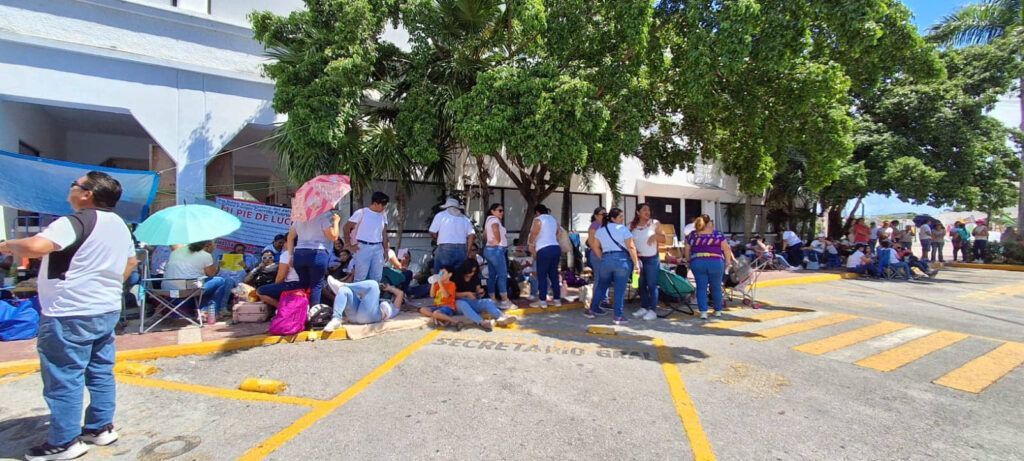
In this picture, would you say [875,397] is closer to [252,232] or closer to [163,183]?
[252,232]

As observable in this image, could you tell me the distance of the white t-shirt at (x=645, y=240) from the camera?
7141 millimetres

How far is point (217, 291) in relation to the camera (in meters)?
6.66

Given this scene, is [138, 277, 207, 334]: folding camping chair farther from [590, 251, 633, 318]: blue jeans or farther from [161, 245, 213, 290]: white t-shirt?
[590, 251, 633, 318]: blue jeans

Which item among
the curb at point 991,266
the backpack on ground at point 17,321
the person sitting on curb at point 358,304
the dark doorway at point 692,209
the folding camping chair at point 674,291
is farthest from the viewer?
the dark doorway at point 692,209

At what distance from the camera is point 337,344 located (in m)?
5.57

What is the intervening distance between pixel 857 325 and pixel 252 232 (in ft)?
35.2

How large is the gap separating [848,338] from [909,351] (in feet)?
2.19

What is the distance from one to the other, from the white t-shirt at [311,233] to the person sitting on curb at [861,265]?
14.4 meters

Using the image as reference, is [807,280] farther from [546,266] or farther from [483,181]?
[483,181]

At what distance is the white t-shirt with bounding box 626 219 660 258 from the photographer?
7.14m

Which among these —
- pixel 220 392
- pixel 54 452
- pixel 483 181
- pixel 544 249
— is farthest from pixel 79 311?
pixel 483 181

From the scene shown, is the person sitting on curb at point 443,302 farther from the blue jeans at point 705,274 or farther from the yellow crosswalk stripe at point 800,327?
the yellow crosswalk stripe at point 800,327

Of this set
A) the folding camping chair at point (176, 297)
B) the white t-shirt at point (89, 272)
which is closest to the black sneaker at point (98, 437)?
the white t-shirt at point (89, 272)

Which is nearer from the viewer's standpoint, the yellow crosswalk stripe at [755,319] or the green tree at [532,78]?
the yellow crosswalk stripe at [755,319]
